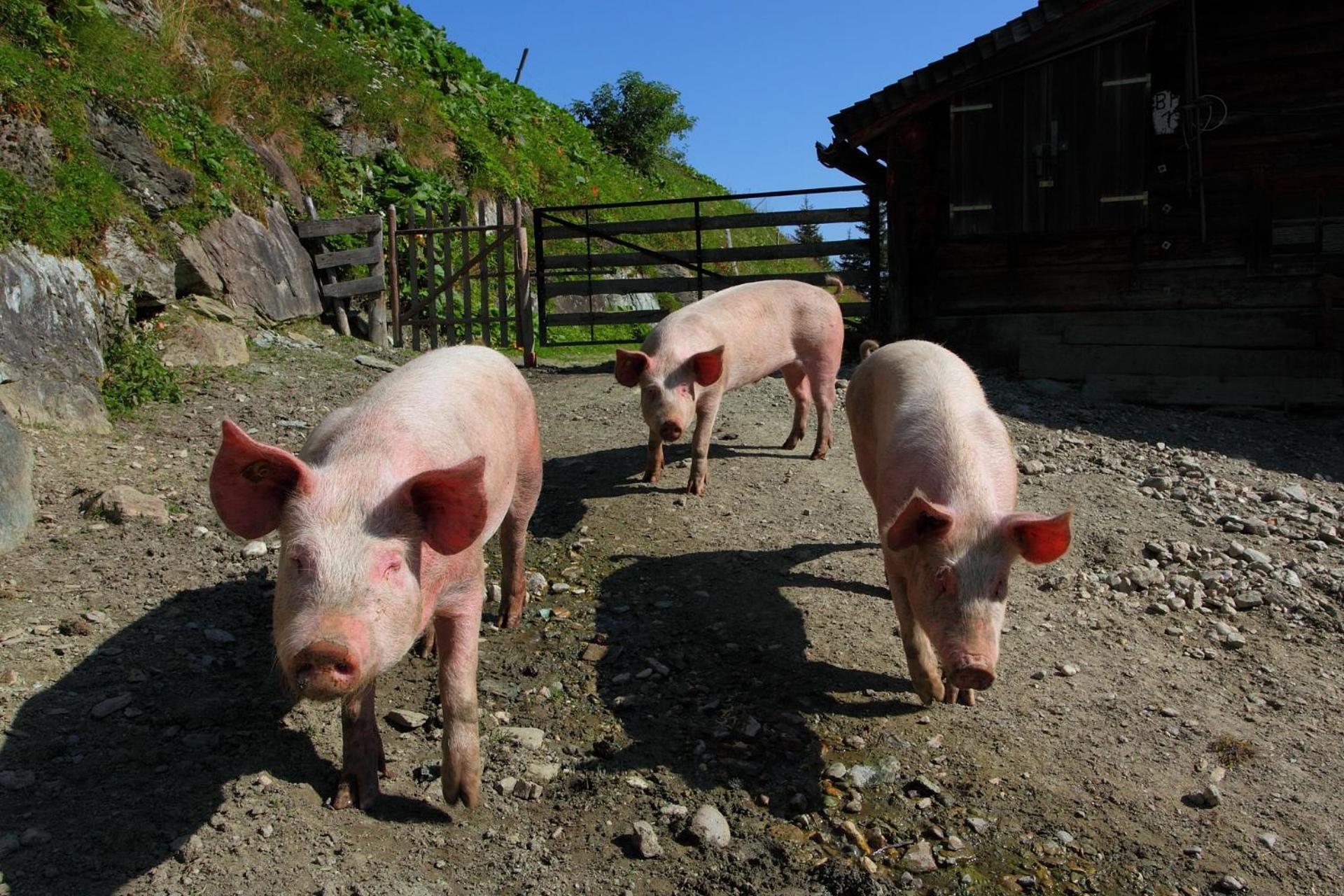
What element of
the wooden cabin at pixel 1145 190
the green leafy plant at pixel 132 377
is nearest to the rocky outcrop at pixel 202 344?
the green leafy plant at pixel 132 377

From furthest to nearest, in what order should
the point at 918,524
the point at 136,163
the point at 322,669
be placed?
1. the point at 136,163
2. the point at 918,524
3. the point at 322,669

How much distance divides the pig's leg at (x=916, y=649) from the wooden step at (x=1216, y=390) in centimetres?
747

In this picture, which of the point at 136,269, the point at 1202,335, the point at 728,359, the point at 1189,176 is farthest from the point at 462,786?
the point at 1189,176

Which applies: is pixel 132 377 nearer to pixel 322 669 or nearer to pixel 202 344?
pixel 202 344

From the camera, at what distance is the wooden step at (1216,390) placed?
10062 mm

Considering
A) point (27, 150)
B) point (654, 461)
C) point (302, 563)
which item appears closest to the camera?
point (302, 563)

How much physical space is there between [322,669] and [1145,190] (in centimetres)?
1025

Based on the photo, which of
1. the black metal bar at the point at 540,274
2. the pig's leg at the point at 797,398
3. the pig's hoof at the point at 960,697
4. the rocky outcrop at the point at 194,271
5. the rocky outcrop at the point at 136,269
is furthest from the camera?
the black metal bar at the point at 540,274

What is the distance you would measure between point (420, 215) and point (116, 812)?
1350cm

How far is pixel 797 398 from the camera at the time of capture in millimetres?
8430

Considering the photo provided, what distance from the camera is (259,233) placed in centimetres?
1174

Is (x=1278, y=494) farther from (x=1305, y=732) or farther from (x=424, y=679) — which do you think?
(x=424, y=679)

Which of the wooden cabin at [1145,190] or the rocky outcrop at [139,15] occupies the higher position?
the rocky outcrop at [139,15]

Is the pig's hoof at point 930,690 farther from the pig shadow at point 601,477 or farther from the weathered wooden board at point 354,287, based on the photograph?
the weathered wooden board at point 354,287
